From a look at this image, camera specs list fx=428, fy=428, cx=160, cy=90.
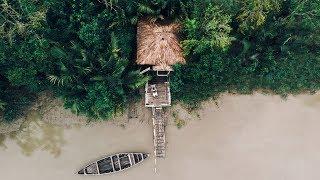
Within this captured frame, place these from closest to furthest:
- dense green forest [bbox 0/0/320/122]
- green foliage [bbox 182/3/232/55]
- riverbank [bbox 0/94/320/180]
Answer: dense green forest [bbox 0/0/320/122] → green foliage [bbox 182/3/232/55] → riverbank [bbox 0/94/320/180]

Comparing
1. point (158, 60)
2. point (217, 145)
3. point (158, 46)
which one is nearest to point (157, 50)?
point (158, 46)

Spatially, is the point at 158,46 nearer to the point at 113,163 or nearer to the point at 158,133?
the point at 158,133

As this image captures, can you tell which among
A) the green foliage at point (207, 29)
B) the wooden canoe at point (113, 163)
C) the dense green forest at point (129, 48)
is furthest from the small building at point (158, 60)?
the wooden canoe at point (113, 163)

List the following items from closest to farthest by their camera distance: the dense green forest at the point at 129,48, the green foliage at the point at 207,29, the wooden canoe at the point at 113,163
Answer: the dense green forest at the point at 129,48
the green foliage at the point at 207,29
the wooden canoe at the point at 113,163

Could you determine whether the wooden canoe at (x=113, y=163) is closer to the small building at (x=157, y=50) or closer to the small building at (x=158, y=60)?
the small building at (x=158, y=60)

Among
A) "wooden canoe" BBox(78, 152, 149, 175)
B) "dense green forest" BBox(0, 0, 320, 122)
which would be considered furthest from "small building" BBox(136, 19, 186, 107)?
"wooden canoe" BBox(78, 152, 149, 175)

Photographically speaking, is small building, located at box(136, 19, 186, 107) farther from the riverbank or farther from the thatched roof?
the riverbank
